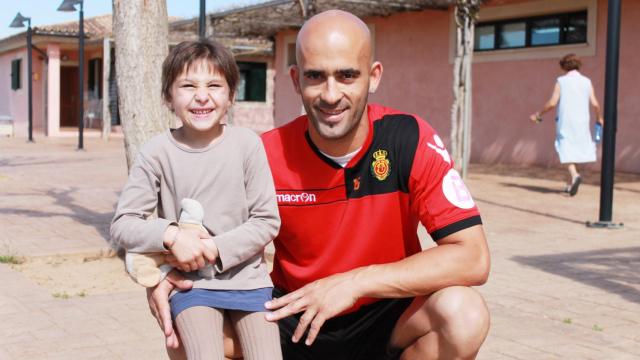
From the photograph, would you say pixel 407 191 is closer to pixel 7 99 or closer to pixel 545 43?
pixel 545 43

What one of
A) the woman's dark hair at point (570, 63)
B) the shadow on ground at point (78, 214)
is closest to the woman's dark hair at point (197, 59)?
the shadow on ground at point (78, 214)

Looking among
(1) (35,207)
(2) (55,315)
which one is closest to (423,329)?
(2) (55,315)

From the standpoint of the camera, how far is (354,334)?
3.27 m

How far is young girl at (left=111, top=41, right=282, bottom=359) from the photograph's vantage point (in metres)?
2.88

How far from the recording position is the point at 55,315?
5.39 m

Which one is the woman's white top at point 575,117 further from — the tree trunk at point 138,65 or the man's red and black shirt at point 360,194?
the man's red and black shirt at point 360,194

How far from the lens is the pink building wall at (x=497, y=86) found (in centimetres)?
1506

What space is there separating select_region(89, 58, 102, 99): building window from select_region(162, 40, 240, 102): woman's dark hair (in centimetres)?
3088

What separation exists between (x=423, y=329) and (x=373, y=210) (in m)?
0.43

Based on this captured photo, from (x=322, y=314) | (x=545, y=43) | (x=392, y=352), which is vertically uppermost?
(x=545, y=43)

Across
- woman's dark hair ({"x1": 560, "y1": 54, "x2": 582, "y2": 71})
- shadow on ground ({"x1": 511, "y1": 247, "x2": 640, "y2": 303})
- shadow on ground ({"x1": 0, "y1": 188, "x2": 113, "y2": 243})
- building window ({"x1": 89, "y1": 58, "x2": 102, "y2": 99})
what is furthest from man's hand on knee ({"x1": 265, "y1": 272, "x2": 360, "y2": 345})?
building window ({"x1": 89, "y1": 58, "x2": 102, "y2": 99})

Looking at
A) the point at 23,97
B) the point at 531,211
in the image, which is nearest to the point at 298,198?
the point at 531,211

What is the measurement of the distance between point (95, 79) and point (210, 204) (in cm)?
3202

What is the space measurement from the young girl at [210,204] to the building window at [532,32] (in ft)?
45.3
